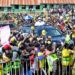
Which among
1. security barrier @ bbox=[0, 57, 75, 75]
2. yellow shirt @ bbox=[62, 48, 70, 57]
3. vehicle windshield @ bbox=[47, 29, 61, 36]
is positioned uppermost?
yellow shirt @ bbox=[62, 48, 70, 57]

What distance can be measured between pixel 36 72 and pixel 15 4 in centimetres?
3835

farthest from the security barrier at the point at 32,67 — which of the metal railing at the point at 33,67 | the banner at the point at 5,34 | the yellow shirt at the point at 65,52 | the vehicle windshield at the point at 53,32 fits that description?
the vehicle windshield at the point at 53,32

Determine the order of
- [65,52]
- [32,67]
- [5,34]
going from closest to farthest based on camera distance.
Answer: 1. [32,67]
2. [65,52]
3. [5,34]

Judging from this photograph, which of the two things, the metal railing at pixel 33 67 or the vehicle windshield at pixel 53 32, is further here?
the vehicle windshield at pixel 53 32

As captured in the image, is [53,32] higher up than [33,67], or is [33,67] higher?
[33,67]

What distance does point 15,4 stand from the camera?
5062 centimetres

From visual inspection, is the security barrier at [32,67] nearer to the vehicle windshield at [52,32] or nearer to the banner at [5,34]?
the banner at [5,34]

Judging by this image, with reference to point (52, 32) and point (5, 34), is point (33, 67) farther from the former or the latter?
point (52, 32)

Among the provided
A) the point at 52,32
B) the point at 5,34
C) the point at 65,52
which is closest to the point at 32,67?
the point at 65,52

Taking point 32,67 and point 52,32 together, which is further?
point 52,32

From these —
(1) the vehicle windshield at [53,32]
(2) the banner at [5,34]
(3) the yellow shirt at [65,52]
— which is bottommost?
(1) the vehicle windshield at [53,32]

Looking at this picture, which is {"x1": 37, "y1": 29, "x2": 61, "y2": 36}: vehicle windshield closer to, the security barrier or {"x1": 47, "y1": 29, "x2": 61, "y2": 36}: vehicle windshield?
{"x1": 47, "y1": 29, "x2": 61, "y2": 36}: vehicle windshield

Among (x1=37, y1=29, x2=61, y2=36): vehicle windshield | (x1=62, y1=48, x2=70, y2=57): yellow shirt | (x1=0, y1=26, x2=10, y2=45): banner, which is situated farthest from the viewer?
(x1=37, y1=29, x2=61, y2=36): vehicle windshield

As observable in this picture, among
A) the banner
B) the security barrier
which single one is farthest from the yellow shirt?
the banner
